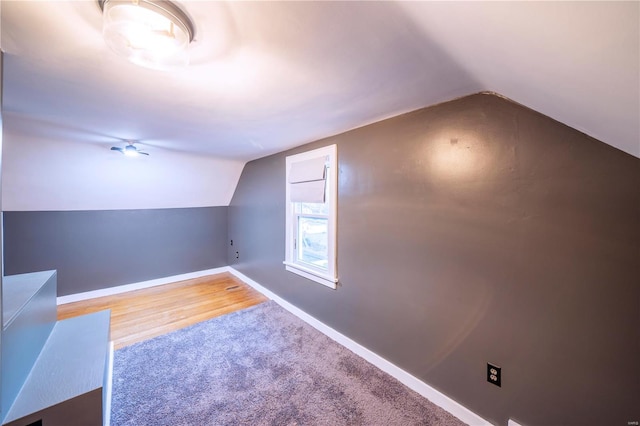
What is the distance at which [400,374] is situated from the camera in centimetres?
189

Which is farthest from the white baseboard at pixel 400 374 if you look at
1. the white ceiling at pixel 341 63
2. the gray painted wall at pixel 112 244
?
the gray painted wall at pixel 112 244

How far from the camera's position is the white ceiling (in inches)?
26.0

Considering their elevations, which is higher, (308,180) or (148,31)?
(148,31)

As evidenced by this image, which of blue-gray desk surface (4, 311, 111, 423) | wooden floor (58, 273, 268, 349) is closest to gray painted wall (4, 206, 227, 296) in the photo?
wooden floor (58, 273, 268, 349)

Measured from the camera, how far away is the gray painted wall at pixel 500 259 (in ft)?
3.60

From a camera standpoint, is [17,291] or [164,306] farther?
[164,306]

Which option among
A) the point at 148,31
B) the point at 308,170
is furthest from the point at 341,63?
the point at 308,170

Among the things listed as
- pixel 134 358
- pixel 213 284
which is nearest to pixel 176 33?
pixel 134 358

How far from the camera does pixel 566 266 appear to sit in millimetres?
A: 1194

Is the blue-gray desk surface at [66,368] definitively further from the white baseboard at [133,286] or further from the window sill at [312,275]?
the white baseboard at [133,286]

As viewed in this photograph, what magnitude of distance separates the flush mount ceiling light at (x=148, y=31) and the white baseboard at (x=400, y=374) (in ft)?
7.98

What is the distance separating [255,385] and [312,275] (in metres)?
1.13

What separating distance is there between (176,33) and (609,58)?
136 cm

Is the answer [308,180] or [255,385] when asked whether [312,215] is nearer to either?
[308,180]
